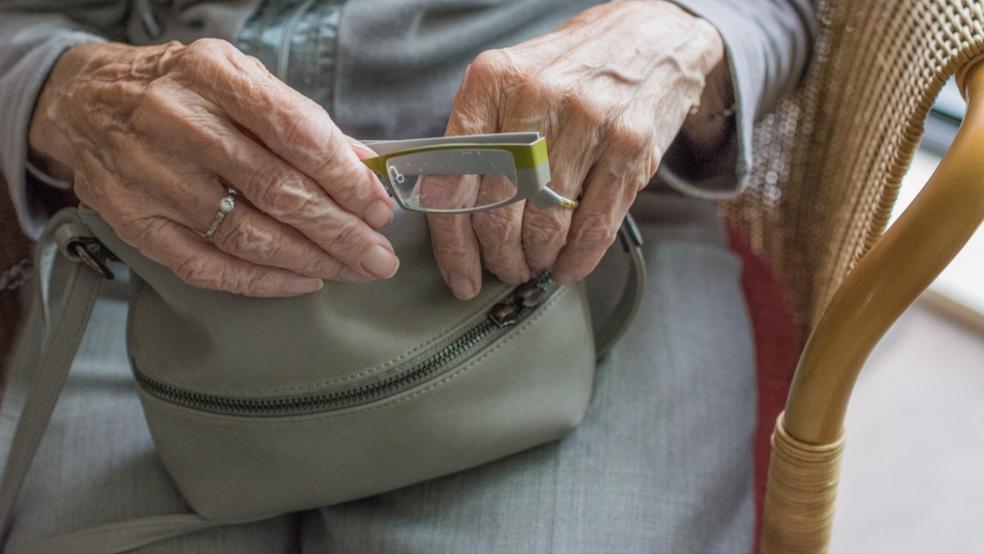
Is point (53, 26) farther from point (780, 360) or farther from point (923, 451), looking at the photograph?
point (923, 451)

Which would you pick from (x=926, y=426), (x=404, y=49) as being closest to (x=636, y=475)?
(x=404, y=49)

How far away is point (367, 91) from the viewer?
0.74 meters

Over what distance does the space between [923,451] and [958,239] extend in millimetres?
853

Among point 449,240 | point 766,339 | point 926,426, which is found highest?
point 449,240

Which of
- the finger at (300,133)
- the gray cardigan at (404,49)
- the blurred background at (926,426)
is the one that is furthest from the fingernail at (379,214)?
the blurred background at (926,426)

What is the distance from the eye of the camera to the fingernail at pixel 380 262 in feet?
1.81

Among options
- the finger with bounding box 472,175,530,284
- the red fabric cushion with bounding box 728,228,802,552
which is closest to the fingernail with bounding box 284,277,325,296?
the finger with bounding box 472,175,530,284

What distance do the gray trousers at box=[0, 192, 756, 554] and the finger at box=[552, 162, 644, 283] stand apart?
168 millimetres

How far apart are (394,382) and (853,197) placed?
38 cm

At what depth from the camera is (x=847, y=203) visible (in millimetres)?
712

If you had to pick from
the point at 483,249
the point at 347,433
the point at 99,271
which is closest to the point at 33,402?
the point at 99,271

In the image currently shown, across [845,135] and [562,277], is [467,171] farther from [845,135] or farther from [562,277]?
[845,135]

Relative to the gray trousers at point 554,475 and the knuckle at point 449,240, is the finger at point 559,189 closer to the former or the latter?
Result: the knuckle at point 449,240

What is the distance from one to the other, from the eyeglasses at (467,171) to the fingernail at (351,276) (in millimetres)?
54
